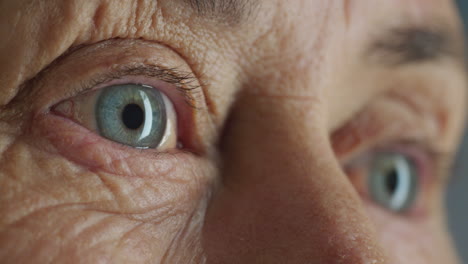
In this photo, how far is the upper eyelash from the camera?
828 mm

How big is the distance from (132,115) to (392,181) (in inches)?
30.7

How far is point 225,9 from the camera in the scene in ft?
2.81

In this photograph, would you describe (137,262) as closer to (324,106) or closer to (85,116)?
(85,116)

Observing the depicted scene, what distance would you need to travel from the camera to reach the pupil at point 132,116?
0.87 meters

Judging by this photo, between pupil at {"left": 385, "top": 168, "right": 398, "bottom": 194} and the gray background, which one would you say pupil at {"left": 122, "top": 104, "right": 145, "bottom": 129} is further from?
the gray background

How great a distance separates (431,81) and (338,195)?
0.53 metres

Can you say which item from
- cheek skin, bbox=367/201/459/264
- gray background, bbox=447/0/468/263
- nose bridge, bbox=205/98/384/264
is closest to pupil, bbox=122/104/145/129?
nose bridge, bbox=205/98/384/264

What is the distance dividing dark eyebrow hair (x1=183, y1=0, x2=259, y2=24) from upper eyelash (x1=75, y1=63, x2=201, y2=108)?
9cm

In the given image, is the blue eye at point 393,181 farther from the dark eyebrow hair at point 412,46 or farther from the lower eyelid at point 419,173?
the dark eyebrow hair at point 412,46

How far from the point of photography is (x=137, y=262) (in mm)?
767

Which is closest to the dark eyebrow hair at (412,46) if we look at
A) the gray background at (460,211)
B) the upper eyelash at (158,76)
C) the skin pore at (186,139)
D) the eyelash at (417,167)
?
the skin pore at (186,139)

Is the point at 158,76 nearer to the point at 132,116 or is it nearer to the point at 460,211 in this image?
the point at 132,116

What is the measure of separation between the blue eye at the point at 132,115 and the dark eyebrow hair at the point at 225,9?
0.45 feet

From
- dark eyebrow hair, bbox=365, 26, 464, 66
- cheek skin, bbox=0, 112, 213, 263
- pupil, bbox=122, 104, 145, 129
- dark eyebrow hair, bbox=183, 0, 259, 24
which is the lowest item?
cheek skin, bbox=0, 112, 213, 263
